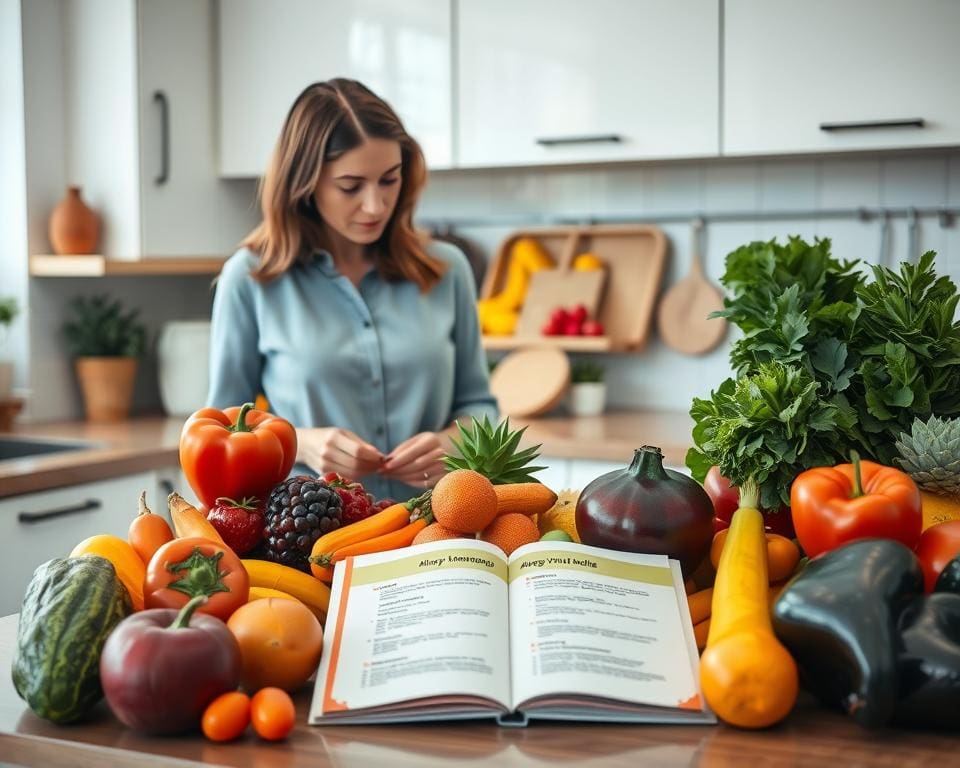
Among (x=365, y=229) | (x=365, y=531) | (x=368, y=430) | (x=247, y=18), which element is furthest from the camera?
(x=247, y=18)

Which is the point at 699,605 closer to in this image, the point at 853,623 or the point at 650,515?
the point at 650,515

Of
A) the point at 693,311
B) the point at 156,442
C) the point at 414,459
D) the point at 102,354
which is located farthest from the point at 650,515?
the point at 102,354

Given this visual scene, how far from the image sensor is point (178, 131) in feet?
11.0

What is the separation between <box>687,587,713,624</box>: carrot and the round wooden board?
6.71 feet

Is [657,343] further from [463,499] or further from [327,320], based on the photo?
[463,499]

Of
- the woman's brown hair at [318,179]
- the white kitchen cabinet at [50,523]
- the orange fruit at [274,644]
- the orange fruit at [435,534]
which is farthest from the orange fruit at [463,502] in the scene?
the white kitchen cabinet at [50,523]

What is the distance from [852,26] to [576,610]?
2.12 m

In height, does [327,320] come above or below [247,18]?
below

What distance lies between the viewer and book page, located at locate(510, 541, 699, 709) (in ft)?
3.10

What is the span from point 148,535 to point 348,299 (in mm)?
1151

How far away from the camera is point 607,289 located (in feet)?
11.1

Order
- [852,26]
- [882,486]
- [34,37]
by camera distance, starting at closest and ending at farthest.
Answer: [882,486]
[852,26]
[34,37]

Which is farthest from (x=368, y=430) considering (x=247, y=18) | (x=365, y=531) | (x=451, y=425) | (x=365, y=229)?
(x=247, y=18)

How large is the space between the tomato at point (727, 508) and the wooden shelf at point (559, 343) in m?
1.89
